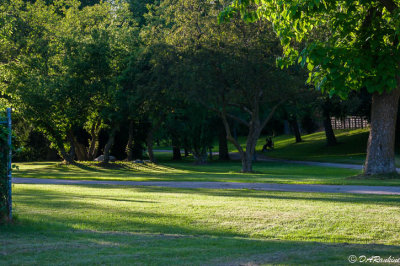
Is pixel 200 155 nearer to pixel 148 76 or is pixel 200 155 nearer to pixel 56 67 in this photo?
pixel 148 76

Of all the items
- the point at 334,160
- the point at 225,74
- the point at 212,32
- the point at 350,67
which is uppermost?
the point at 212,32

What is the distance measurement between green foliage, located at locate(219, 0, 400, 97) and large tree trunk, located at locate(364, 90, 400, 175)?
644 centimetres

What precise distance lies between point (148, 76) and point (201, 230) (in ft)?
69.6

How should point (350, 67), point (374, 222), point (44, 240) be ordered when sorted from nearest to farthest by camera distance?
point (44, 240), point (374, 222), point (350, 67)

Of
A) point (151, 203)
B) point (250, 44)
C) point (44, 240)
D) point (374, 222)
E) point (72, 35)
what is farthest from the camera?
point (72, 35)

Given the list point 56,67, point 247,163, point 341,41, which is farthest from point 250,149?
point 341,41

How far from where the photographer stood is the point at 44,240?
839 centimetres

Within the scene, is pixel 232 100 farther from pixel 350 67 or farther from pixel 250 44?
pixel 350 67

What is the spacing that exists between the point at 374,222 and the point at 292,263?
144 inches

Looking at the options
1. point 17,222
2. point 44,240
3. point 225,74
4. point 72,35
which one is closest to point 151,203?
point 17,222

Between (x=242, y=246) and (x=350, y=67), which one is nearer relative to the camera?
(x=242, y=246)

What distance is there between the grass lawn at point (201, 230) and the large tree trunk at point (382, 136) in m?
7.20

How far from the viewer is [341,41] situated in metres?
13.6

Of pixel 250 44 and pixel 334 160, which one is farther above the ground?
pixel 250 44
